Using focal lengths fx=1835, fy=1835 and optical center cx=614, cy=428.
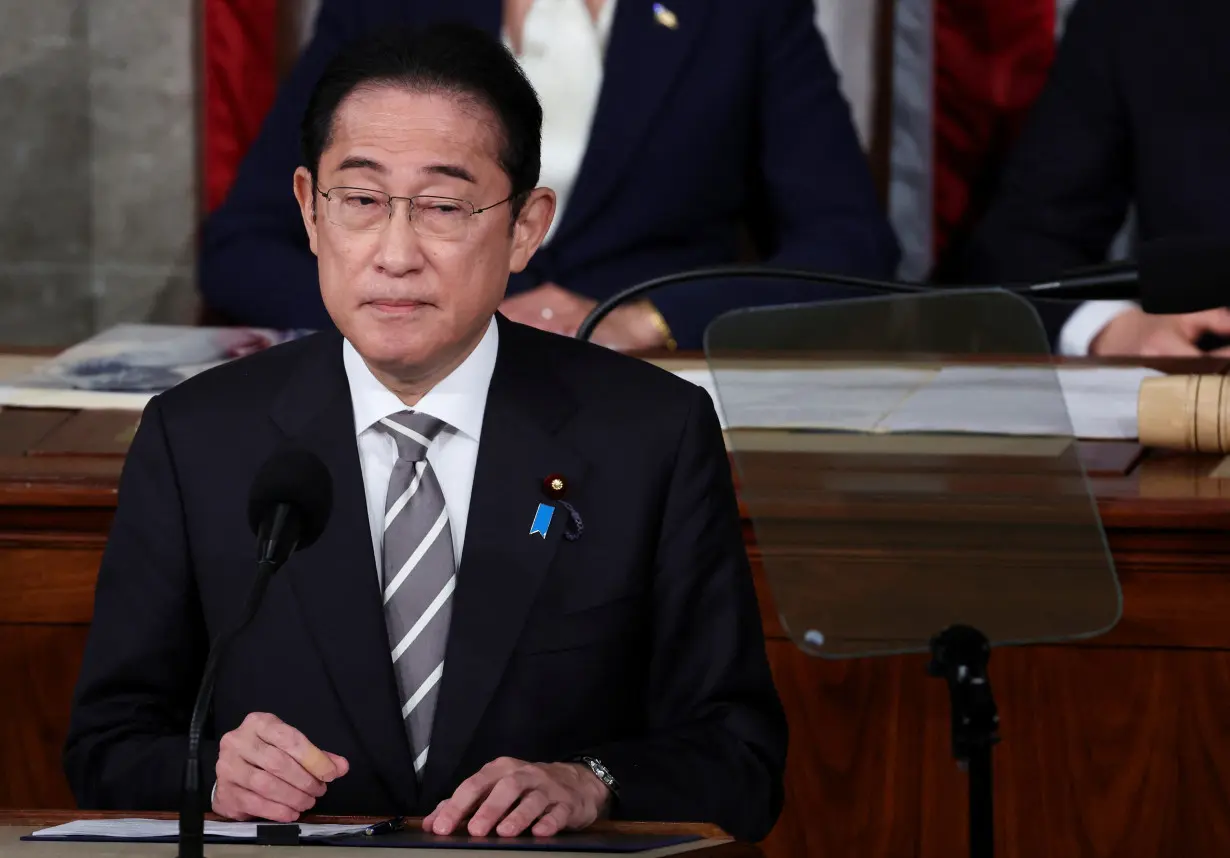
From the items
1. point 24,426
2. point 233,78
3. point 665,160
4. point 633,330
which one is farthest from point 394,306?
point 233,78

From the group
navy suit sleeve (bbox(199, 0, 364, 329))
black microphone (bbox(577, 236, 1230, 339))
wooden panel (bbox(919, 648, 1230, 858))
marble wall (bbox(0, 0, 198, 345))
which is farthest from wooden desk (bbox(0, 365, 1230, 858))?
marble wall (bbox(0, 0, 198, 345))

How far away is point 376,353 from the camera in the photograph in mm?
1351

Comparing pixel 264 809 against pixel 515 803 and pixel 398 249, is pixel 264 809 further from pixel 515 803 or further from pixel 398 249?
pixel 398 249

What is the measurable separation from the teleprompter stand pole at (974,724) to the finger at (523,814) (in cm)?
27

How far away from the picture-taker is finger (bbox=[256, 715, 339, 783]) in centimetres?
114

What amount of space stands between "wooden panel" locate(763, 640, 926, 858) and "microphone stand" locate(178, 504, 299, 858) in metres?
0.76

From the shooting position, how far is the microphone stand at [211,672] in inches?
36.8

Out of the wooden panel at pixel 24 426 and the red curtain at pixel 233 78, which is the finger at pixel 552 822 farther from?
the red curtain at pixel 233 78

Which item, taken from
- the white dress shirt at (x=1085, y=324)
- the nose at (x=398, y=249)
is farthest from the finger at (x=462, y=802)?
the white dress shirt at (x=1085, y=324)

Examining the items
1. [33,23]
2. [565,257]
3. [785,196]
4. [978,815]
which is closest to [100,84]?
[33,23]

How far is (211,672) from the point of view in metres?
0.98

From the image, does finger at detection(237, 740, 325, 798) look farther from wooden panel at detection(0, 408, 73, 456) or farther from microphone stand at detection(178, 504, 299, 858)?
wooden panel at detection(0, 408, 73, 456)

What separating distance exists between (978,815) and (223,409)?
2.32 ft

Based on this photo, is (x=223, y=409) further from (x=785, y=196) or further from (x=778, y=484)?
(x=785, y=196)
